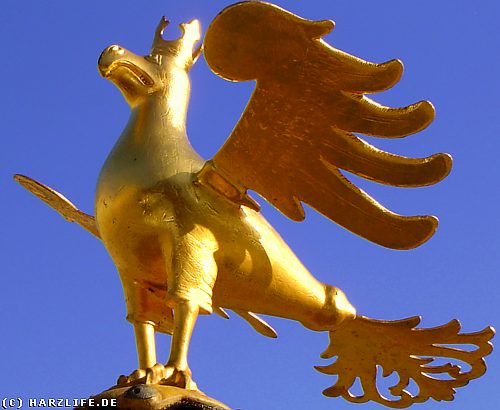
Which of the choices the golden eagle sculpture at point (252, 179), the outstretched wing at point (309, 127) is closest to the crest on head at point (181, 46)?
the golden eagle sculpture at point (252, 179)

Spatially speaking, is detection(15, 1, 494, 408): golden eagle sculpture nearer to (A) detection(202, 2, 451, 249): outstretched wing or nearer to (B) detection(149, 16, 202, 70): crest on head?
(A) detection(202, 2, 451, 249): outstretched wing

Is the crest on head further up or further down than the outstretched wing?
further up

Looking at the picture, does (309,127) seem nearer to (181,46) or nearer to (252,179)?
(252,179)

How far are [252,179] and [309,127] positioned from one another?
0.31m

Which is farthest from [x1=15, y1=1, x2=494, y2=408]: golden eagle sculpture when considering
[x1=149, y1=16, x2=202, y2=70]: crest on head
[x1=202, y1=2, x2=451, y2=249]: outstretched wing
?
[x1=149, y1=16, x2=202, y2=70]: crest on head

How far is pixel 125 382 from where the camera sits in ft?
11.3

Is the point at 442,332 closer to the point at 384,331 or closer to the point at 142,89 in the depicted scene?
the point at 384,331

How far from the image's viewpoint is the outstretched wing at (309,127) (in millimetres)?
3705

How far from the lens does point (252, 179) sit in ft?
12.7

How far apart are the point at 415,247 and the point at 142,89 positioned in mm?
1375

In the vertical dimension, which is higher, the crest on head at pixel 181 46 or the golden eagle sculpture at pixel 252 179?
the crest on head at pixel 181 46

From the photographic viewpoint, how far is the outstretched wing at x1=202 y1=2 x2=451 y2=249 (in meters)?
3.71

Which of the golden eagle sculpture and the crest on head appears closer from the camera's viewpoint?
the golden eagle sculpture

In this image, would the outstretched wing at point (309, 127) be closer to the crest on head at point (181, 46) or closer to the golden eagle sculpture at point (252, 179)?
the golden eagle sculpture at point (252, 179)
